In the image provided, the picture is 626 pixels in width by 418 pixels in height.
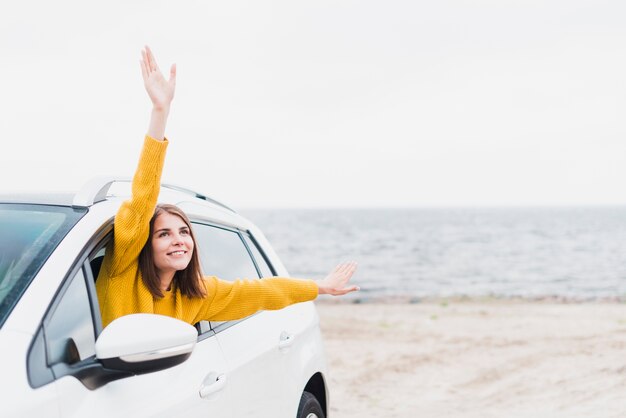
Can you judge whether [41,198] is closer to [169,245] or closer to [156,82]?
[169,245]

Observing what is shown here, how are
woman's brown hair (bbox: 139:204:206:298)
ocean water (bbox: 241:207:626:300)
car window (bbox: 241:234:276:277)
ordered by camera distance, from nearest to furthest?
woman's brown hair (bbox: 139:204:206:298)
car window (bbox: 241:234:276:277)
ocean water (bbox: 241:207:626:300)

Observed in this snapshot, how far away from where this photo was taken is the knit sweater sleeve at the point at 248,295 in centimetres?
305

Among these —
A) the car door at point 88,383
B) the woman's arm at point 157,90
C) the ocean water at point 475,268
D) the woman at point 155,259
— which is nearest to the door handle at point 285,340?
the woman at point 155,259

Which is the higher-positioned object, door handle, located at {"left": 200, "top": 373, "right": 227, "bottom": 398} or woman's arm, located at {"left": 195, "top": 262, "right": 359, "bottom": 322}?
woman's arm, located at {"left": 195, "top": 262, "right": 359, "bottom": 322}

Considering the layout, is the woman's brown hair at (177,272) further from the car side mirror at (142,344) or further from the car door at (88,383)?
the car side mirror at (142,344)

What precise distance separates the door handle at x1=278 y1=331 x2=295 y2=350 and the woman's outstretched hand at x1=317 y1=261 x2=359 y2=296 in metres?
0.28

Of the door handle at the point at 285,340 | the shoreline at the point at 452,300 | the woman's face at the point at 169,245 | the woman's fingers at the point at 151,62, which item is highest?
the woman's fingers at the point at 151,62

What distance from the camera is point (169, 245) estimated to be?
2791 millimetres

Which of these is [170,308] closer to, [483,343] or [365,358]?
[365,358]

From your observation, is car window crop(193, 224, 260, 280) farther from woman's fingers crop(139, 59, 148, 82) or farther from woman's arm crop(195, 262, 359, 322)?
woman's fingers crop(139, 59, 148, 82)

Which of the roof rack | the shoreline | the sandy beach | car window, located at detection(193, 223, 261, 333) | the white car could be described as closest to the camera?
the white car

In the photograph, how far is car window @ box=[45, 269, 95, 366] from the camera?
206 cm

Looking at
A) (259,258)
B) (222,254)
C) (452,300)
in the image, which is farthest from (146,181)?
(452,300)

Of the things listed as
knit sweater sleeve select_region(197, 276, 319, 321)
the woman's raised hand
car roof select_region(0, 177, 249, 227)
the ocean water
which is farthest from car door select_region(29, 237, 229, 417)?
the ocean water
